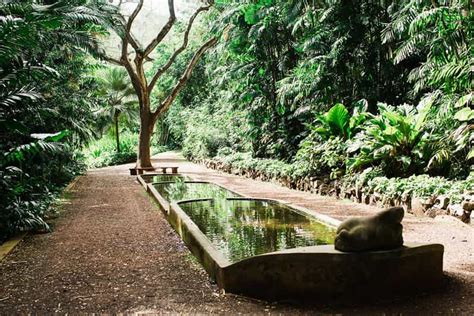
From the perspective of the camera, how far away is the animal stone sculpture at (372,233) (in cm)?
341

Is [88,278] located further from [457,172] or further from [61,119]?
[61,119]

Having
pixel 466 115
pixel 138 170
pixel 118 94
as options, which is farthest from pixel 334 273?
pixel 118 94

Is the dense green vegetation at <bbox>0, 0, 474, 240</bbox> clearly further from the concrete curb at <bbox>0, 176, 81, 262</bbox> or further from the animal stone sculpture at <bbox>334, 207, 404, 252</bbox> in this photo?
the animal stone sculpture at <bbox>334, 207, 404, 252</bbox>

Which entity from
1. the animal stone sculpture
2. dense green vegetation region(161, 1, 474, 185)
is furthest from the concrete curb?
dense green vegetation region(161, 1, 474, 185)

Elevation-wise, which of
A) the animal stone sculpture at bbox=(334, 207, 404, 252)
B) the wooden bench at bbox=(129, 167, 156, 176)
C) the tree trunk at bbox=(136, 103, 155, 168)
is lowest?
the wooden bench at bbox=(129, 167, 156, 176)

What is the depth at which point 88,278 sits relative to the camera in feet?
13.4

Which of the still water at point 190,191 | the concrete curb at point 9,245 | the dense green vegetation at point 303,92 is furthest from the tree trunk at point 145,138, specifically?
the concrete curb at point 9,245

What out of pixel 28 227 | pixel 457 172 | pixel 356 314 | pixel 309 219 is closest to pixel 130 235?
pixel 28 227

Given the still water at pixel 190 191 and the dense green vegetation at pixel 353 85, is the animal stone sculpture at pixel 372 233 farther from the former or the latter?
the still water at pixel 190 191

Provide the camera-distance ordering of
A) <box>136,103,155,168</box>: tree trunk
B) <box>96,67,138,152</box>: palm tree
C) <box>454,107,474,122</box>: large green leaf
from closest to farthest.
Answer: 1. <box>454,107,474,122</box>: large green leaf
2. <box>136,103,155,168</box>: tree trunk
3. <box>96,67,138,152</box>: palm tree

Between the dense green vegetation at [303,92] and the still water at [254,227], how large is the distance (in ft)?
6.18

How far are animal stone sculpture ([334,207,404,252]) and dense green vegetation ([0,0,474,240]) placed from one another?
289 centimetres

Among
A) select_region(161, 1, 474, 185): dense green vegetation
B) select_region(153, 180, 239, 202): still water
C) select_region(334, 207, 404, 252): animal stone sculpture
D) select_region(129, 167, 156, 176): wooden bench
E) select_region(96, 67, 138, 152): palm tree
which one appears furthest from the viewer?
select_region(96, 67, 138, 152): palm tree

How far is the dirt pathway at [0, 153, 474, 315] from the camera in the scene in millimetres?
3281
